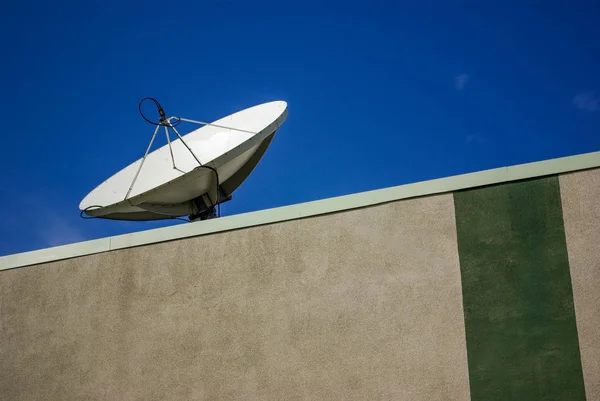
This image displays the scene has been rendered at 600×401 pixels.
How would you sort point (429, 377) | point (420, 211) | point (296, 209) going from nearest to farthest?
point (429, 377), point (420, 211), point (296, 209)

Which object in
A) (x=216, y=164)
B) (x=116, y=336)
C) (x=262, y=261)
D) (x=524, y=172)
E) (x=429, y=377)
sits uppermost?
(x=216, y=164)

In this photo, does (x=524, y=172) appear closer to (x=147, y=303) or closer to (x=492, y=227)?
(x=492, y=227)

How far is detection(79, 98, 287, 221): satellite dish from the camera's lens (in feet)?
39.5

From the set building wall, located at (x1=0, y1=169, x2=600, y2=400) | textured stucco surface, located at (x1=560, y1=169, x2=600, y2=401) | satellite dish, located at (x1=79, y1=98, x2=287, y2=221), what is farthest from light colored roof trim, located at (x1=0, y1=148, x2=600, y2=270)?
satellite dish, located at (x1=79, y1=98, x2=287, y2=221)

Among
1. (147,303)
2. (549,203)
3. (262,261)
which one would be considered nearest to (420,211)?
(549,203)

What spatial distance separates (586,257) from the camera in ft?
26.9

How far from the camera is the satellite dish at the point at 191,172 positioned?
12055 millimetres

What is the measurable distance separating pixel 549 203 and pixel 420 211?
4.51 feet

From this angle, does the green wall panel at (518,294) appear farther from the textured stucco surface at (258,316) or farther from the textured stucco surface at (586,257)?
the textured stucco surface at (258,316)

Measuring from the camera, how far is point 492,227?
873 centimetres

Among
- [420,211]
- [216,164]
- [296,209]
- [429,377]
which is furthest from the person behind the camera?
[216,164]

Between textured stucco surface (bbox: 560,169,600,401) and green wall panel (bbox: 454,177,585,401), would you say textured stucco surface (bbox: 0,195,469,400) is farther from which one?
textured stucco surface (bbox: 560,169,600,401)

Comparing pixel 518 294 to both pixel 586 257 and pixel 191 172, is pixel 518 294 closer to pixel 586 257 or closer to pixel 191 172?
pixel 586 257

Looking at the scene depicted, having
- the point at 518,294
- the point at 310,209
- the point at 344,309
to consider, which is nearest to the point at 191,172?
the point at 310,209
